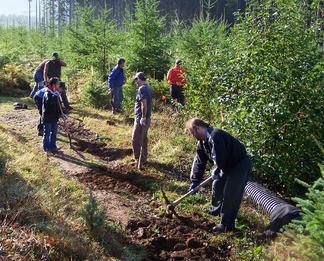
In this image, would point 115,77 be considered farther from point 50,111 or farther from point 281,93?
point 281,93

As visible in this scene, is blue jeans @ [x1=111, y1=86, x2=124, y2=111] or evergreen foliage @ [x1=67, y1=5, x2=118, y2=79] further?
evergreen foliage @ [x1=67, y1=5, x2=118, y2=79]

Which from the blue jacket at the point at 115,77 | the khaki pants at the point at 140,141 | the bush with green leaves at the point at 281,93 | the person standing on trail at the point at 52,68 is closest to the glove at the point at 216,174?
the bush with green leaves at the point at 281,93

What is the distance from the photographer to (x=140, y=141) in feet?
22.7

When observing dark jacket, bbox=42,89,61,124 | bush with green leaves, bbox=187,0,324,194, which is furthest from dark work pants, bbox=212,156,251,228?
dark jacket, bbox=42,89,61,124

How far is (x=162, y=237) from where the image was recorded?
4223mm

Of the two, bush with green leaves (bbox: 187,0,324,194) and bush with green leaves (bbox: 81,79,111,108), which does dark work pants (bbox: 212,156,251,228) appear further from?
bush with green leaves (bbox: 81,79,111,108)

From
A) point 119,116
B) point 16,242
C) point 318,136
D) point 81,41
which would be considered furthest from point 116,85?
point 16,242

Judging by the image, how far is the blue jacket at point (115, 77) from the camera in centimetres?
1022

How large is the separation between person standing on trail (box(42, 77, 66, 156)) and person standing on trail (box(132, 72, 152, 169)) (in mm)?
1957

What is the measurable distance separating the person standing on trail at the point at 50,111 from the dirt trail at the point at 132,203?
388 millimetres

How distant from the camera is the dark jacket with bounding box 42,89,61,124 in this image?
6.84m

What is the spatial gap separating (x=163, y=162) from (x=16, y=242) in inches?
173

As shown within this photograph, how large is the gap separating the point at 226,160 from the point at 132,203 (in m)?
2.07

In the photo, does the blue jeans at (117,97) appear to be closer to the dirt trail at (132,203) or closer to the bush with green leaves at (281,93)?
the dirt trail at (132,203)
